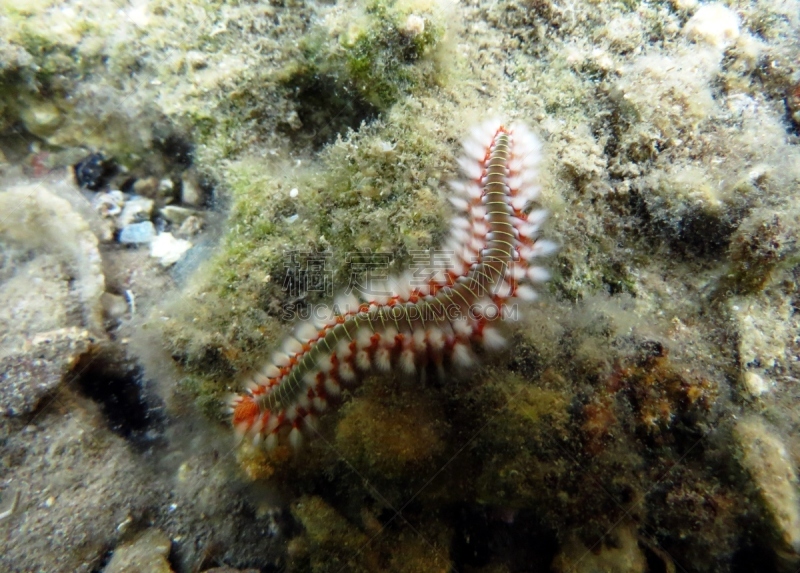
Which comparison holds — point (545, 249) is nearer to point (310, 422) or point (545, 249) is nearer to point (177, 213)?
point (310, 422)

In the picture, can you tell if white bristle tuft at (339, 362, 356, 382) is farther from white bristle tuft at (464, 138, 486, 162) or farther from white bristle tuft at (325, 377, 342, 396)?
white bristle tuft at (464, 138, 486, 162)

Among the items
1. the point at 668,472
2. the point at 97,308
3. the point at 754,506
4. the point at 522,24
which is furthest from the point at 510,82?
the point at 97,308

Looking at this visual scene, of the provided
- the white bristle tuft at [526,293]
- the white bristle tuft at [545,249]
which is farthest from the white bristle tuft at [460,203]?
the white bristle tuft at [526,293]

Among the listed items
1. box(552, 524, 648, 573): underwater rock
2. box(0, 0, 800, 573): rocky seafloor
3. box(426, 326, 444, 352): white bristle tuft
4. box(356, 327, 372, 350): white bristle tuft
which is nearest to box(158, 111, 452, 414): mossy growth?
box(0, 0, 800, 573): rocky seafloor

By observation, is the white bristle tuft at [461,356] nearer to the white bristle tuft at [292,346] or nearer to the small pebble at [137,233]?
the white bristle tuft at [292,346]

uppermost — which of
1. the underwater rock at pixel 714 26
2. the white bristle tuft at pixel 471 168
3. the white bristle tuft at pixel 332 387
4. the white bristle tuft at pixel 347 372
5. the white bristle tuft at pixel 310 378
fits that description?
the underwater rock at pixel 714 26

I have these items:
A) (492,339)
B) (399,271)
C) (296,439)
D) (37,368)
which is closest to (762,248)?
(492,339)
